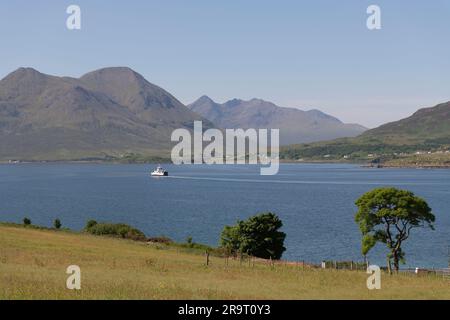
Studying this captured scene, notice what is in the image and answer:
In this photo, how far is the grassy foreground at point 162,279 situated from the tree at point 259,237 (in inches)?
500

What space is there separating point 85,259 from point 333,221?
→ 91946 mm

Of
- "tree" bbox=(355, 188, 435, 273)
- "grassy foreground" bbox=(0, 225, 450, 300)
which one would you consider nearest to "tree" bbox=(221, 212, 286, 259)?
"grassy foreground" bbox=(0, 225, 450, 300)

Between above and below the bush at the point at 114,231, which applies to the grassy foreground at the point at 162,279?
above

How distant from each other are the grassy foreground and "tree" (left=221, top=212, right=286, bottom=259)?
41.7ft

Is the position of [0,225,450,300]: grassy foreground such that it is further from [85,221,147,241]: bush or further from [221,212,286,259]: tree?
[85,221,147,241]: bush

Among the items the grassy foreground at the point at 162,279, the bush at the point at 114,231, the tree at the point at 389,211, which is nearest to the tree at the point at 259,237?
the grassy foreground at the point at 162,279

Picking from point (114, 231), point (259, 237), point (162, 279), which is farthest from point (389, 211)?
point (114, 231)

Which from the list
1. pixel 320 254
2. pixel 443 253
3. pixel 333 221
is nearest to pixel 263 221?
pixel 320 254

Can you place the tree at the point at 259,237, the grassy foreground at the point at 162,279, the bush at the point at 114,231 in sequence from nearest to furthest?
the grassy foreground at the point at 162,279 < the tree at the point at 259,237 < the bush at the point at 114,231

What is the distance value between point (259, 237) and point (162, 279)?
39994 millimetres

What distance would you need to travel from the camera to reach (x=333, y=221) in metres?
145

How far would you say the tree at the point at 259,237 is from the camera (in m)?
86.9

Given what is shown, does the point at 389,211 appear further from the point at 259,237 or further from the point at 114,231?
the point at 114,231

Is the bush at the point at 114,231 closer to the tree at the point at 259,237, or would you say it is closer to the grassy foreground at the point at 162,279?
the tree at the point at 259,237
